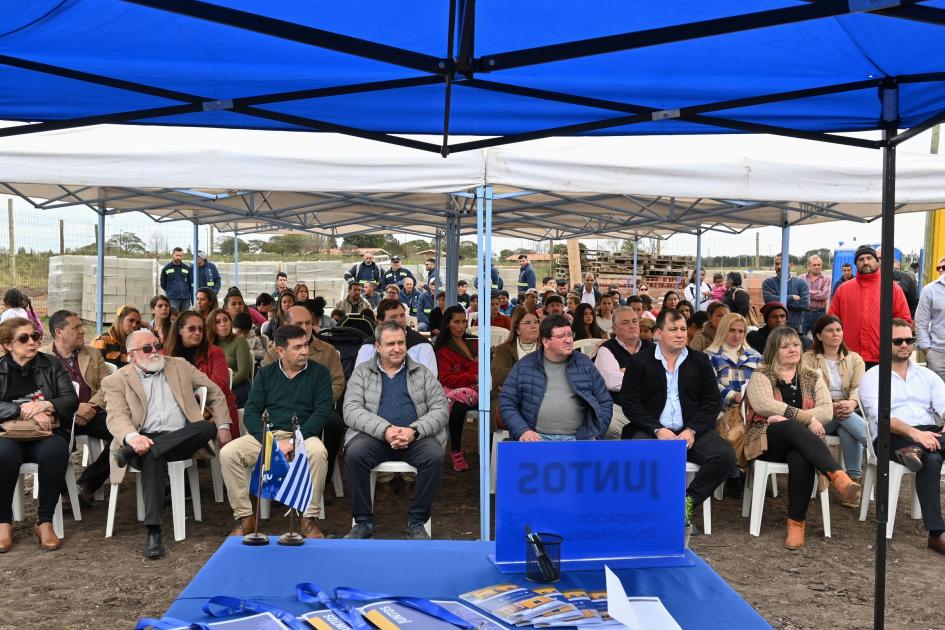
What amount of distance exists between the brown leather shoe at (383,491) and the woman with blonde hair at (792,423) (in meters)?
2.41

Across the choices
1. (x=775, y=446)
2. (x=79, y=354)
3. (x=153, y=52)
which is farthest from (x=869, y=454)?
(x=79, y=354)

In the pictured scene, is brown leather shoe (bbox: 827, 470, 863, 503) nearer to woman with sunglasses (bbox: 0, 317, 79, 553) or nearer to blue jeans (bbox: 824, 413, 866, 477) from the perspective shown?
blue jeans (bbox: 824, 413, 866, 477)

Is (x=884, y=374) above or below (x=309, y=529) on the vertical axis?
above

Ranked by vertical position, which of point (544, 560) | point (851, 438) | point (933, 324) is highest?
point (933, 324)

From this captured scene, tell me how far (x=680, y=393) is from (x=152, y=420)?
3.16 m

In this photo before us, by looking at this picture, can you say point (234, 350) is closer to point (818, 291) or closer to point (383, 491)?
point (383, 491)

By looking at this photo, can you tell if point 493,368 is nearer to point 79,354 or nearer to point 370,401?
point 370,401

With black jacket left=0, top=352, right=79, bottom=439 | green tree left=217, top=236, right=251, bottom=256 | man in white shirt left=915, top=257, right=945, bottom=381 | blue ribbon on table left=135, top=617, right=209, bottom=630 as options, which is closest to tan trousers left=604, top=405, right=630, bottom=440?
Result: man in white shirt left=915, top=257, right=945, bottom=381

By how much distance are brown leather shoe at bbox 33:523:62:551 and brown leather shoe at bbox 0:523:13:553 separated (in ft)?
0.45

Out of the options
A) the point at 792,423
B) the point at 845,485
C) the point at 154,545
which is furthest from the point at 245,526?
the point at 845,485

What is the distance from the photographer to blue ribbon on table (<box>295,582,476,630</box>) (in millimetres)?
1859

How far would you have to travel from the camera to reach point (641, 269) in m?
24.2

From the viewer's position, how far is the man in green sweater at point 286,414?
466 centimetres

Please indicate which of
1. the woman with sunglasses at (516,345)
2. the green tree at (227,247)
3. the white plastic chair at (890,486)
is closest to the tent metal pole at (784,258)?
the white plastic chair at (890,486)
